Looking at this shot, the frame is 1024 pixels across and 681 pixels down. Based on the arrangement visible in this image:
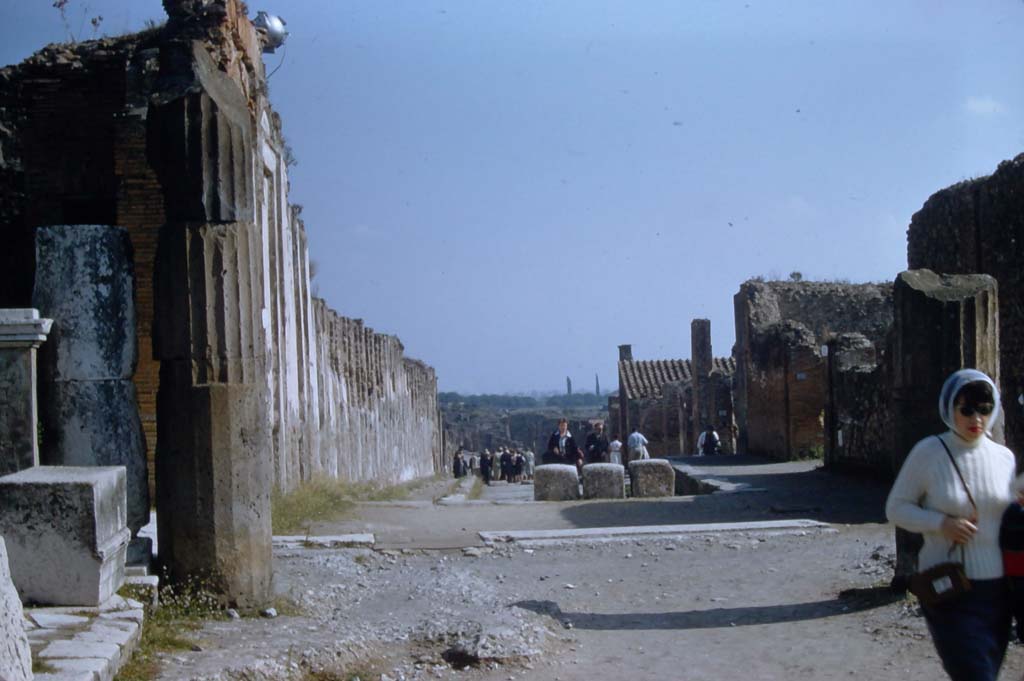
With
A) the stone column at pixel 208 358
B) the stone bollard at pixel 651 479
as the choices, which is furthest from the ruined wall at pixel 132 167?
the stone bollard at pixel 651 479

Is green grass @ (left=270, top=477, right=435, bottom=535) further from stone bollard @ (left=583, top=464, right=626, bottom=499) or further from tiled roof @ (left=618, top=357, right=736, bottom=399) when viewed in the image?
tiled roof @ (left=618, top=357, right=736, bottom=399)

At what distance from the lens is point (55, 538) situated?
18.2ft

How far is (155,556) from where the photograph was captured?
266 inches

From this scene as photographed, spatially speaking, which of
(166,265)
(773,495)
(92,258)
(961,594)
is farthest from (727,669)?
(773,495)

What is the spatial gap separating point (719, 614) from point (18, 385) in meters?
4.55

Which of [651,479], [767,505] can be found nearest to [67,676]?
[767,505]

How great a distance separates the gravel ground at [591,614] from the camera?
221 inches

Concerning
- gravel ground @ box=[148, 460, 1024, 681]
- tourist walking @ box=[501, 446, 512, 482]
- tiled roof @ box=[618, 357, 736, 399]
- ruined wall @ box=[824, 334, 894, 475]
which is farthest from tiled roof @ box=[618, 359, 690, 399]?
gravel ground @ box=[148, 460, 1024, 681]

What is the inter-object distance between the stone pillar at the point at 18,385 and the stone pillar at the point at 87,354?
0.35 metres

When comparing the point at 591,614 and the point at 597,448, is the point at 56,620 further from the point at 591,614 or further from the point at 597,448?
the point at 597,448

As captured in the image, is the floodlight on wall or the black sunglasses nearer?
the black sunglasses

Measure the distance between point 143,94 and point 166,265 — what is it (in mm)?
5529

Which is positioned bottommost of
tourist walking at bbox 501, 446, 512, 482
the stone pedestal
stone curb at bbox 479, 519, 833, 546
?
tourist walking at bbox 501, 446, 512, 482

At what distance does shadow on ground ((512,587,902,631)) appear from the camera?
674 centimetres
